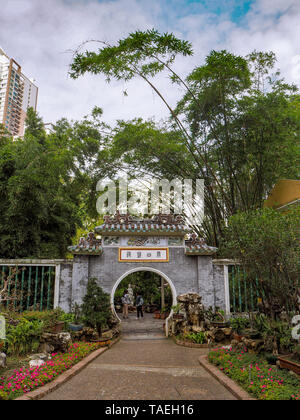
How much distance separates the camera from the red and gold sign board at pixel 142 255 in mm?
7258

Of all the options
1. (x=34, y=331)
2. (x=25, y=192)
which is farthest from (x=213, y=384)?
(x=25, y=192)

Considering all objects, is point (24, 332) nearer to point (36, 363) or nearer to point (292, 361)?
point (36, 363)

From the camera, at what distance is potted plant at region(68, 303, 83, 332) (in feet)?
20.0

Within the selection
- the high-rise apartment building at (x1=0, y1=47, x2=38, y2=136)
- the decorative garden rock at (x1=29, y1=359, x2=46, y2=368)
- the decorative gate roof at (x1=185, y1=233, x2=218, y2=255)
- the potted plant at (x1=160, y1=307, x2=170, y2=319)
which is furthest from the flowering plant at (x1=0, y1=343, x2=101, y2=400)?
the high-rise apartment building at (x1=0, y1=47, x2=38, y2=136)

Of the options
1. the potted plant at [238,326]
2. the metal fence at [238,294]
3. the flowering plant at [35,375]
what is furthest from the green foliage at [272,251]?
the flowering plant at [35,375]

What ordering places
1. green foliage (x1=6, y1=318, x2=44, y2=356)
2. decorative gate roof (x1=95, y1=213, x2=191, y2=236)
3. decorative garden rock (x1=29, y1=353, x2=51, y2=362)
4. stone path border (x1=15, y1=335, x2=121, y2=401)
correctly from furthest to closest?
decorative gate roof (x1=95, y1=213, x2=191, y2=236)
green foliage (x1=6, y1=318, x2=44, y2=356)
decorative garden rock (x1=29, y1=353, x2=51, y2=362)
stone path border (x1=15, y1=335, x2=121, y2=401)

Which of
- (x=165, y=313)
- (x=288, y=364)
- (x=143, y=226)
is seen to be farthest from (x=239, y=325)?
(x=165, y=313)

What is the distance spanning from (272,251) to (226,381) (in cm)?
194

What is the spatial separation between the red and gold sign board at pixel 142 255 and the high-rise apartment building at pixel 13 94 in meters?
32.4

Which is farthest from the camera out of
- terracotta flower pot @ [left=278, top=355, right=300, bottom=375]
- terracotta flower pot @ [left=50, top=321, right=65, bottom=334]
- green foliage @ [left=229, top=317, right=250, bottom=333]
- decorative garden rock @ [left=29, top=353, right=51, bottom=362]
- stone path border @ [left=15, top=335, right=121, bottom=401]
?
green foliage @ [left=229, top=317, right=250, bottom=333]

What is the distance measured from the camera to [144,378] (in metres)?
3.92

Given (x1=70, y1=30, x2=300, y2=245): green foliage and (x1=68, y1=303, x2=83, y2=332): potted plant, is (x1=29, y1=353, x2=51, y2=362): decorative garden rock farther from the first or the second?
(x1=70, y1=30, x2=300, y2=245): green foliage

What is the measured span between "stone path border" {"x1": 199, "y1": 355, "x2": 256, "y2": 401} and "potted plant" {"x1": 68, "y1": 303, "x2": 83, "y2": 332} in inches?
104
